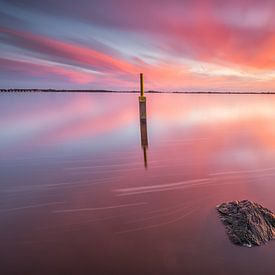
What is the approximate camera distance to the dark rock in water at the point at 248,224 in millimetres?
3039

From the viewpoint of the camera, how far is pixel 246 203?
369 cm

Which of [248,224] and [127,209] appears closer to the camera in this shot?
[248,224]

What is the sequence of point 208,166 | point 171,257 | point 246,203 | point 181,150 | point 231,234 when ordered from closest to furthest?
point 171,257
point 231,234
point 246,203
point 208,166
point 181,150

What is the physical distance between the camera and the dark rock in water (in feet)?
9.97

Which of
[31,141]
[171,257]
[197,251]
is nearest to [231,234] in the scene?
[197,251]

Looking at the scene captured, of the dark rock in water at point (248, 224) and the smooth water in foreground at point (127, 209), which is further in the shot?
the dark rock in water at point (248, 224)

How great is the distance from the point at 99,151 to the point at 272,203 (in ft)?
19.1

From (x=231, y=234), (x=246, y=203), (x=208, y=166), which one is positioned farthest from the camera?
(x=208, y=166)

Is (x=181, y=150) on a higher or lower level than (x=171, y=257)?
higher

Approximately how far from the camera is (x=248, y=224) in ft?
10.5

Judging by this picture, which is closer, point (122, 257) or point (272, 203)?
point (122, 257)

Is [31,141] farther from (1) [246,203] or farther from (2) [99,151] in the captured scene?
(1) [246,203]

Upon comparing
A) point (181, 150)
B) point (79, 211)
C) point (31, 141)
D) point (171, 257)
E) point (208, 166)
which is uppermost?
point (31, 141)

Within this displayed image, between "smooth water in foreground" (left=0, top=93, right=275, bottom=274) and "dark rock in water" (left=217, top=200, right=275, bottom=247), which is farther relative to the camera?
"dark rock in water" (left=217, top=200, right=275, bottom=247)
